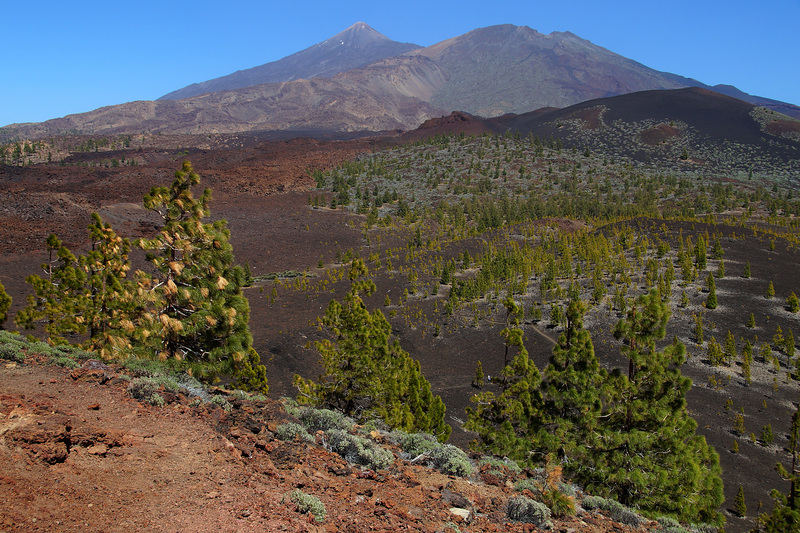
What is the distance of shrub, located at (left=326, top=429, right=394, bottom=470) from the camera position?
18.8 feet

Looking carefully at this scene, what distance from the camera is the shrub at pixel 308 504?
4363 mm

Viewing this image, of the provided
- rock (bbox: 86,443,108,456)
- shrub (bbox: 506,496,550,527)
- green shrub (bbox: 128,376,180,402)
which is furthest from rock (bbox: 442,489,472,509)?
green shrub (bbox: 128,376,180,402)

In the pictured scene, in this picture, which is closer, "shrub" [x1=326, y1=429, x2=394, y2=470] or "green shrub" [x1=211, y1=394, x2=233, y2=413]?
"shrub" [x1=326, y1=429, x2=394, y2=470]

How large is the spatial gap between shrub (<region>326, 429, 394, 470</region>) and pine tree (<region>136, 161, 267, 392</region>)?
19.2 ft

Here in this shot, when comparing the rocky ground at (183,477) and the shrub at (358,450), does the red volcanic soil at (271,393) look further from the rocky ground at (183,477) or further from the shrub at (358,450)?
the shrub at (358,450)

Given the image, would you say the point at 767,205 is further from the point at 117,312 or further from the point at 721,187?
the point at 117,312

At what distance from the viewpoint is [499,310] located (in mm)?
26828

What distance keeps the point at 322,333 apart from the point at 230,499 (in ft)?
62.4

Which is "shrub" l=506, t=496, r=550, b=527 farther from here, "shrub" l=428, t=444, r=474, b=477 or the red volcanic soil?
"shrub" l=428, t=444, r=474, b=477

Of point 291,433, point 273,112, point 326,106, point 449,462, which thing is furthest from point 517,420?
point 326,106

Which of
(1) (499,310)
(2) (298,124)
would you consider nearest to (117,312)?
(1) (499,310)

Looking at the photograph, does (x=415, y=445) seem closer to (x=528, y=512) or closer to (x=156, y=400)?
(x=528, y=512)

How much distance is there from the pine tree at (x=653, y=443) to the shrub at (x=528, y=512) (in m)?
4.60

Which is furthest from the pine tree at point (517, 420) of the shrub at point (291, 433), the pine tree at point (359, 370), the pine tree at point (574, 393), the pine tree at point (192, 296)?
the shrub at point (291, 433)
